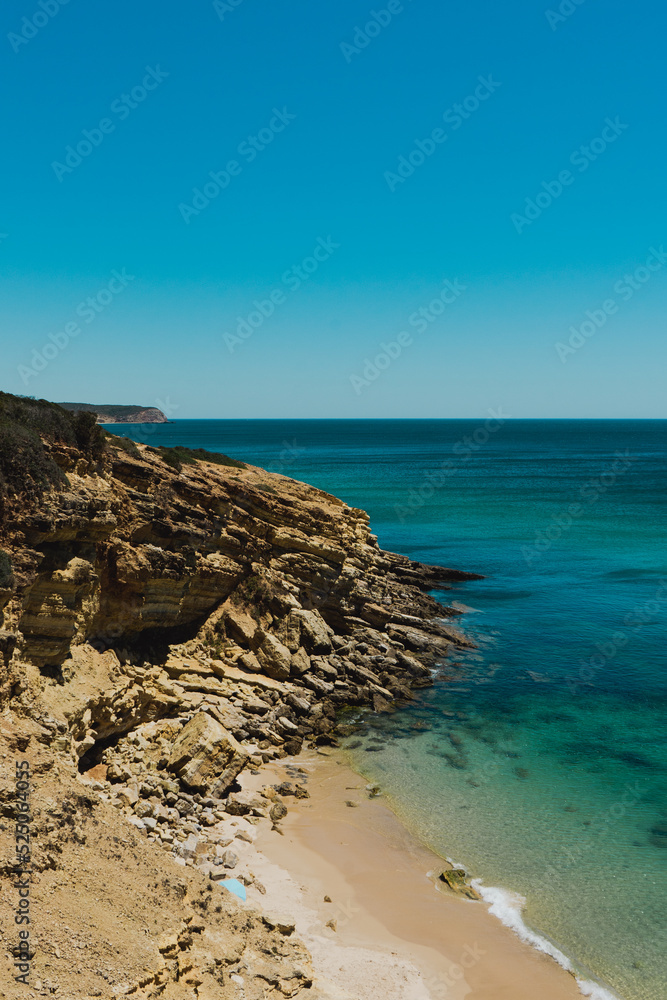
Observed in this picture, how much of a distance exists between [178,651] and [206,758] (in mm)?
7211

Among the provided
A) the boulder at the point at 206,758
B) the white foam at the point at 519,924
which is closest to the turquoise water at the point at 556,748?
the white foam at the point at 519,924

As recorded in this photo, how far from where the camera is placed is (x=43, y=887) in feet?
39.2

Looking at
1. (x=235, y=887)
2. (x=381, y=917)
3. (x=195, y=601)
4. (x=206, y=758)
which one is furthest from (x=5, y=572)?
(x=381, y=917)

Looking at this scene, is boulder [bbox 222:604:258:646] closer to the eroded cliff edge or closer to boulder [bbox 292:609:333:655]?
the eroded cliff edge

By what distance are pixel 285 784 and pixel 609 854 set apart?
387 inches

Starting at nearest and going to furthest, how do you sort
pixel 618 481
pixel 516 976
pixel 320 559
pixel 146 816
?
pixel 516 976, pixel 146 816, pixel 320 559, pixel 618 481

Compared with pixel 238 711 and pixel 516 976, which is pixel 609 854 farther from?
pixel 238 711

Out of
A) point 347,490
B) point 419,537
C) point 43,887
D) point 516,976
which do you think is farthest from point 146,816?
point 347,490

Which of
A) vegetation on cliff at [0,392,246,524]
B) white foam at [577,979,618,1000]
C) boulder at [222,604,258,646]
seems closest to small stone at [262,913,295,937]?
white foam at [577,979,618,1000]

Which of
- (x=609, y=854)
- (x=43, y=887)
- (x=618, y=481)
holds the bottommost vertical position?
(x=43, y=887)

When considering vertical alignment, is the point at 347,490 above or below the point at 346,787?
above

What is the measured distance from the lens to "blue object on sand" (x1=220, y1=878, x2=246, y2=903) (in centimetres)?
1636

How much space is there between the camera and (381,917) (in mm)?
16969

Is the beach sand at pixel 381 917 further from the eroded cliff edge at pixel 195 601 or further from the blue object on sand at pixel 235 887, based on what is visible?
the eroded cliff edge at pixel 195 601
